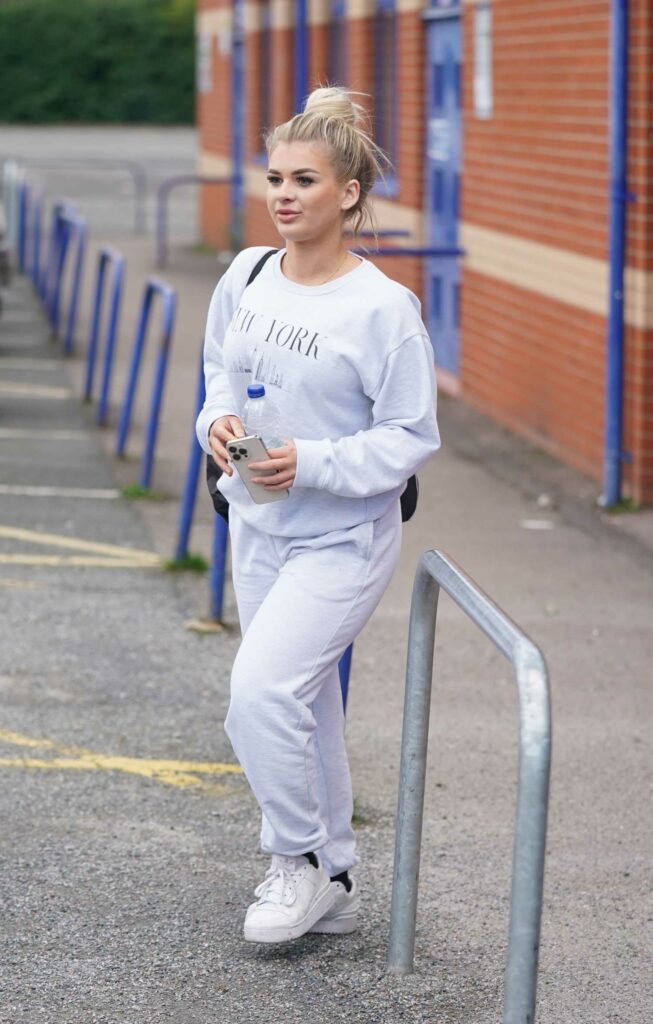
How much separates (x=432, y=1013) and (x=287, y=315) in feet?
4.80

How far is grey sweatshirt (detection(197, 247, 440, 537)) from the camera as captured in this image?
12.7ft

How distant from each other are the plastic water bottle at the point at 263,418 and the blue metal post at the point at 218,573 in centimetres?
300

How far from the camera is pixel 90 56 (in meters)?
54.2

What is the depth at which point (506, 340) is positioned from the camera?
1148 centimetres

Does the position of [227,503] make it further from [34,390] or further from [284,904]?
[34,390]

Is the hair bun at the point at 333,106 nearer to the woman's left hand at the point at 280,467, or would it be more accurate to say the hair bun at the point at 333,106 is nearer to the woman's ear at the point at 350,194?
the woman's ear at the point at 350,194

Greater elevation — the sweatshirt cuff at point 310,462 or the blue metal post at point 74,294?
the sweatshirt cuff at point 310,462

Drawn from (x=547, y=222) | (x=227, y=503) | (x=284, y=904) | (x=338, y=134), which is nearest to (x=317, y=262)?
(x=338, y=134)

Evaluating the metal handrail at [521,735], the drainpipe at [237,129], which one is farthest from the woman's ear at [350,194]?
the drainpipe at [237,129]

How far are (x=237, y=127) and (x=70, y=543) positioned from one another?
15.1 m

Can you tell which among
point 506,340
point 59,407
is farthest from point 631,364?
point 59,407

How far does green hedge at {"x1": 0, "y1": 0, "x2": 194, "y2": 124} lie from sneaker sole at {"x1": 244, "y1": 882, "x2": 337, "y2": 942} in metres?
50.9

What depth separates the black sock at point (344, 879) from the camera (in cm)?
424

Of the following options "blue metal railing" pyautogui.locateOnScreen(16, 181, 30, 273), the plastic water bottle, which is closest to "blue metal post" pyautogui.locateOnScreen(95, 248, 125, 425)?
the plastic water bottle
